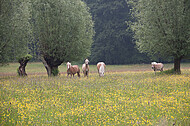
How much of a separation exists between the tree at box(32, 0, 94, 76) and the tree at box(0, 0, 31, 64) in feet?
3.84

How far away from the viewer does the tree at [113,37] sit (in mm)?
61906

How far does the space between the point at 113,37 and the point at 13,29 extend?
38.7m

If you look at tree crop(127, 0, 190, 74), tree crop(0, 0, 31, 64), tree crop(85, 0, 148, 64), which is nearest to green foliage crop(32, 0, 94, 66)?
tree crop(0, 0, 31, 64)

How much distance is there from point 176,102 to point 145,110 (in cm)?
213

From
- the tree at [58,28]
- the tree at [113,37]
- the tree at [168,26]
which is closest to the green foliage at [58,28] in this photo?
the tree at [58,28]

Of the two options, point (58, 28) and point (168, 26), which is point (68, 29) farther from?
point (168, 26)

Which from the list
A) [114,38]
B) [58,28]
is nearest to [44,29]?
[58,28]

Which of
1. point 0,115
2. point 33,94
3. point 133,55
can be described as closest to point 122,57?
point 133,55

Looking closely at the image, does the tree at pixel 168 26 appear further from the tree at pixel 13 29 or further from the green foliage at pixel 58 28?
the tree at pixel 13 29

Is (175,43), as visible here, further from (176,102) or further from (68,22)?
(176,102)

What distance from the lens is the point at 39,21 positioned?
91.0 ft

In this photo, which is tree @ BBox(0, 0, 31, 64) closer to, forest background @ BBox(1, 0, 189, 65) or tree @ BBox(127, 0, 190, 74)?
tree @ BBox(127, 0, 190, 74)

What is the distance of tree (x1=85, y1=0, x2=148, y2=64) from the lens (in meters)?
61.9

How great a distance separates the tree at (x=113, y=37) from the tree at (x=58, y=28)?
33104mm
